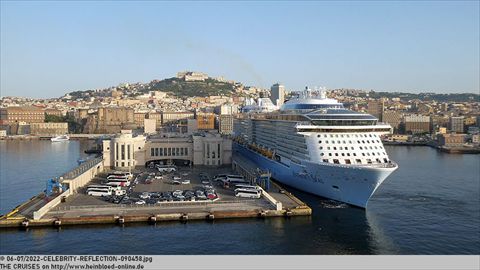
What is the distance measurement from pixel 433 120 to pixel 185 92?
6504cm

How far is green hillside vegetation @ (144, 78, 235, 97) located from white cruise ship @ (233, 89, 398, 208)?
9228 centimetres

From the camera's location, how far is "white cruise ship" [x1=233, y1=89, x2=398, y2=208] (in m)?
16.8

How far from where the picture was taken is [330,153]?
58.9ft

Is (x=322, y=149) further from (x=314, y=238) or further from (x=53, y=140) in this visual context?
(x=53, y=140)

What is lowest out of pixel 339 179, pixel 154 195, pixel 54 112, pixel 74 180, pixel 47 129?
pixel 154 195

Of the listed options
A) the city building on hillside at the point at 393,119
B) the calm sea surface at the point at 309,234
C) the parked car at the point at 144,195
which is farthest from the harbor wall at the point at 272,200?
the city building on hillside at the point at 393,119

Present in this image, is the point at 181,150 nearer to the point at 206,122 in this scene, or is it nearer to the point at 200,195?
the point at 200,195

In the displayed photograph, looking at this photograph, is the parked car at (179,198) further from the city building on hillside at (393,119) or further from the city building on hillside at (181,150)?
the city building on hillside at (393,119)

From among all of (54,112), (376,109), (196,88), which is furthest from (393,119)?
(196,88)

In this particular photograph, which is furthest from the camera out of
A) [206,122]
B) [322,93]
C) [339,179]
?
[206,122]

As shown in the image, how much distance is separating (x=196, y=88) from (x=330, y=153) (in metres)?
102

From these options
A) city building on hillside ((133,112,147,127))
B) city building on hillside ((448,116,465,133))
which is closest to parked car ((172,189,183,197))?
city building on hillside ((133,112,147,127))

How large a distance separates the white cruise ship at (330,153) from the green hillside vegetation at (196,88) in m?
92.3

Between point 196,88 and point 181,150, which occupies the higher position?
point 196,88
